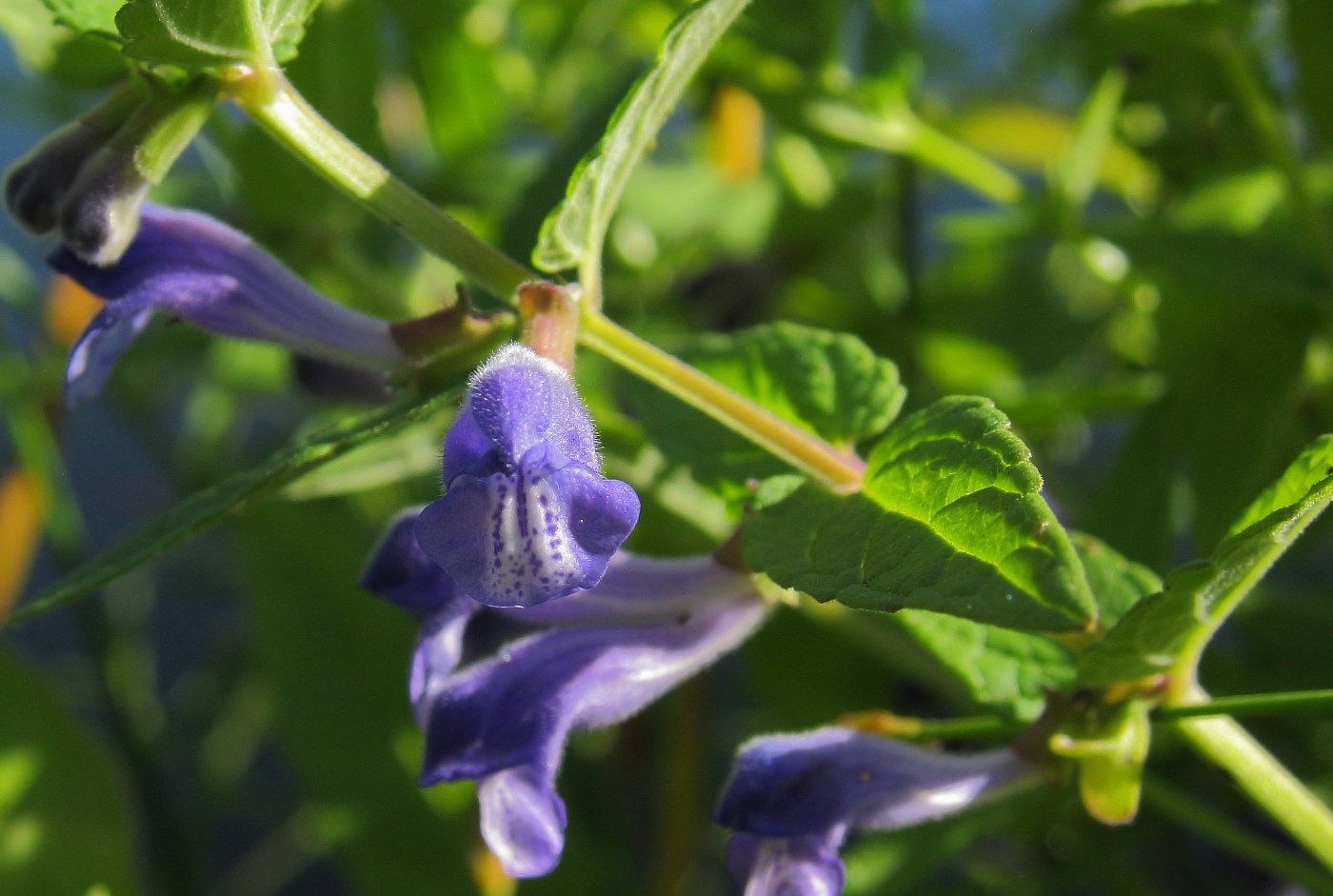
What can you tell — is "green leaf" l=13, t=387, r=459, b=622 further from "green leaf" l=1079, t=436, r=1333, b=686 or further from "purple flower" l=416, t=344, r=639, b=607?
"green leaf" l=1079, t=436, r=1333, b=686

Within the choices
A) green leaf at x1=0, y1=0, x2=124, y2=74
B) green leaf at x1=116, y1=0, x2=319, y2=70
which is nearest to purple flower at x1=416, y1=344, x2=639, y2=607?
green leaf at x1=116, y1=0, x2=319, y2=70

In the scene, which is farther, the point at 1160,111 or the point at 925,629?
the point at 1160,111

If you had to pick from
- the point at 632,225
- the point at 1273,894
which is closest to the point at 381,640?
the point at 632,225

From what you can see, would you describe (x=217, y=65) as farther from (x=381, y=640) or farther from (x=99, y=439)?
(x=99, y=439)

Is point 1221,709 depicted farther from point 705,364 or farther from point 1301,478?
point 705,364

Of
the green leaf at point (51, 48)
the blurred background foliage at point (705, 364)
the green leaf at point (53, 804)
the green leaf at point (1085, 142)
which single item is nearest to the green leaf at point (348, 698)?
the blurred background foliage at point (705, 364)

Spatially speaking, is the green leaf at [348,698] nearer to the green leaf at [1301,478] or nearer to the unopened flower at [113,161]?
the unopened flower at [113,161]

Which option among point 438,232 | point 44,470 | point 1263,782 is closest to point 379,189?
point 438,232
